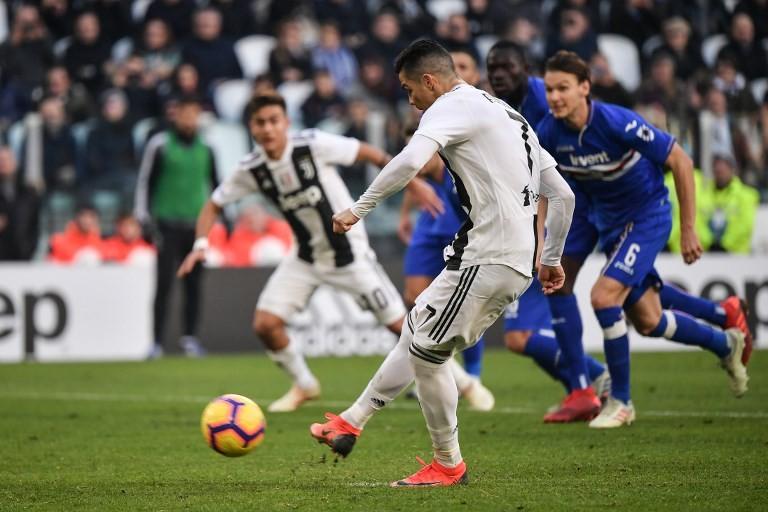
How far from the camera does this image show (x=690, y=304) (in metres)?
9.20

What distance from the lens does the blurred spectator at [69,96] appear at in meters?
17.3

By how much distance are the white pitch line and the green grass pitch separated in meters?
0.02

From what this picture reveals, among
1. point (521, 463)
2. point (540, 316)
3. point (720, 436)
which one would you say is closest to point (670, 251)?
point (540, 316)

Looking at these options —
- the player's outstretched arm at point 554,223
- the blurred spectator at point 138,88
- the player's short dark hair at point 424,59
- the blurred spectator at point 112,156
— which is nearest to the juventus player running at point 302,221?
the player's outstretched arm at point 554,223

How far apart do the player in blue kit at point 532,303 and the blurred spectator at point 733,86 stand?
8647 mm

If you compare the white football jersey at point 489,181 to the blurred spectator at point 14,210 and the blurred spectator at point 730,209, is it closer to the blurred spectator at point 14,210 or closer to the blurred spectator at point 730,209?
the blurred spectator at point 730,209

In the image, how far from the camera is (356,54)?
19047 mm

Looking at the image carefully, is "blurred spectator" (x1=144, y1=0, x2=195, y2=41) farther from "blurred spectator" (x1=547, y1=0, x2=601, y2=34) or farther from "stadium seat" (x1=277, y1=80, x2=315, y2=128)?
"blurred spectator" (x1=547, y1=0, x2=601, y2=34)

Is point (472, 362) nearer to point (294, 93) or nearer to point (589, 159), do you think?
point (589, 159)

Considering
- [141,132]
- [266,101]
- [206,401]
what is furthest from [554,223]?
[141,132]

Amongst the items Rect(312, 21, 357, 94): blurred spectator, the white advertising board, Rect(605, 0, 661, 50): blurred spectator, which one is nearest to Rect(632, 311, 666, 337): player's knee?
the white advertising board

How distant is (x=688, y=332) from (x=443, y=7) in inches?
501

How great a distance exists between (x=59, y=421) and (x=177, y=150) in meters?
6.88

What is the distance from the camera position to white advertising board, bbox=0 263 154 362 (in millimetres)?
15188
